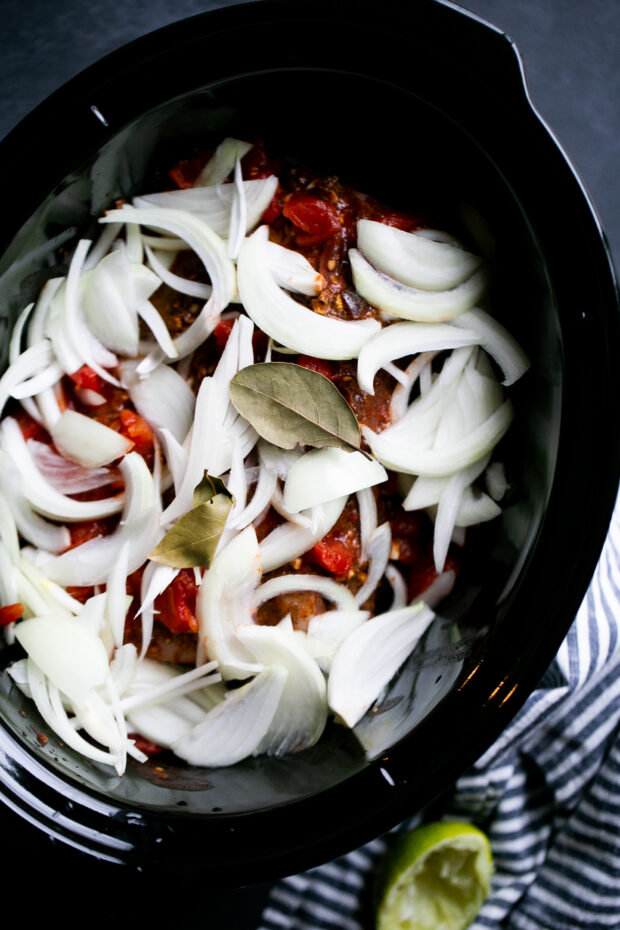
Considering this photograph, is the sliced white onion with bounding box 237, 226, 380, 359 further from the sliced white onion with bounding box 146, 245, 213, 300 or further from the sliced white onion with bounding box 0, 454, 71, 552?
the sliced white onion with bounding box 0, 454, 71, 552

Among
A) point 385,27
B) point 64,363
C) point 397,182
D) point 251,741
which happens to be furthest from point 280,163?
point 251,741

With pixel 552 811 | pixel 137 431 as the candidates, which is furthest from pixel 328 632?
pixel 552 811

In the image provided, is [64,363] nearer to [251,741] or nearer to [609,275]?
[251,741]

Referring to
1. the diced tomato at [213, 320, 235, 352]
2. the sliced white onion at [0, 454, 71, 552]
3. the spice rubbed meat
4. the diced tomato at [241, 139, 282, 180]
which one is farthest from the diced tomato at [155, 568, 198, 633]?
the diced tomato at [241, 139, 282, 180]

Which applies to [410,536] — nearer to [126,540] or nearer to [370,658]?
[370,658]

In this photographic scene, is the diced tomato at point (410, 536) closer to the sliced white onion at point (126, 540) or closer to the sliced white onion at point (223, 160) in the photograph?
the sliced white onion at point (126, 540)

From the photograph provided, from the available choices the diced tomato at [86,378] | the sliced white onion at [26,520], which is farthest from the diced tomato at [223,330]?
the sliced white onion at [26,520]
